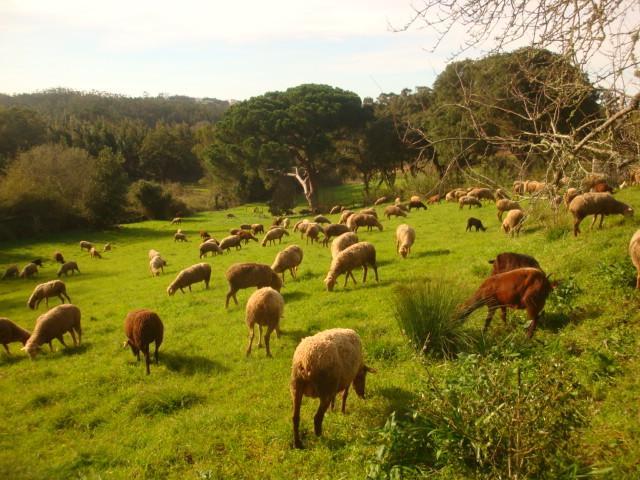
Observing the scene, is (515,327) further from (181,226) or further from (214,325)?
(181,226)

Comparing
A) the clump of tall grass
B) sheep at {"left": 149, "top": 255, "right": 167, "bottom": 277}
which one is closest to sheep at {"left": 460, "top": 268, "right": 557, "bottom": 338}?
the clump of tall grass

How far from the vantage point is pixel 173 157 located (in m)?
80.2

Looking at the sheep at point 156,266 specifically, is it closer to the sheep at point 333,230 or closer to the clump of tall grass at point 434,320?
the sheep at point 333,230

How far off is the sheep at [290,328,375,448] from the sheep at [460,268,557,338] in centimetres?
234

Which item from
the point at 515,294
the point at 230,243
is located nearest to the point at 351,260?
the point at 515,294

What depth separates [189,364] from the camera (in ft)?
29.7

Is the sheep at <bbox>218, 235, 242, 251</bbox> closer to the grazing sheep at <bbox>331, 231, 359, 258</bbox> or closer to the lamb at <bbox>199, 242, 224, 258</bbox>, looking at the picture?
the lamb at <bbox>199, 242, 224, 258</bbox>

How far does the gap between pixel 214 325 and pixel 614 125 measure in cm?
1000

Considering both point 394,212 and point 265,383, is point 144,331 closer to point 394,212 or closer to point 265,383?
point 265,383

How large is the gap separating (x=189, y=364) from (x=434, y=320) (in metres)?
5.59

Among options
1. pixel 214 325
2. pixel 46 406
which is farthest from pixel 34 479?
pixel 214 325

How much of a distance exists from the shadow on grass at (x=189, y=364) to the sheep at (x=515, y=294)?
520 cm

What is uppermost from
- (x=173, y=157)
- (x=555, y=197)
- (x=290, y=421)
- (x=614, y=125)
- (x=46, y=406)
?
(x=173, y=157)

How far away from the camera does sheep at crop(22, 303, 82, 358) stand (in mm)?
11328
